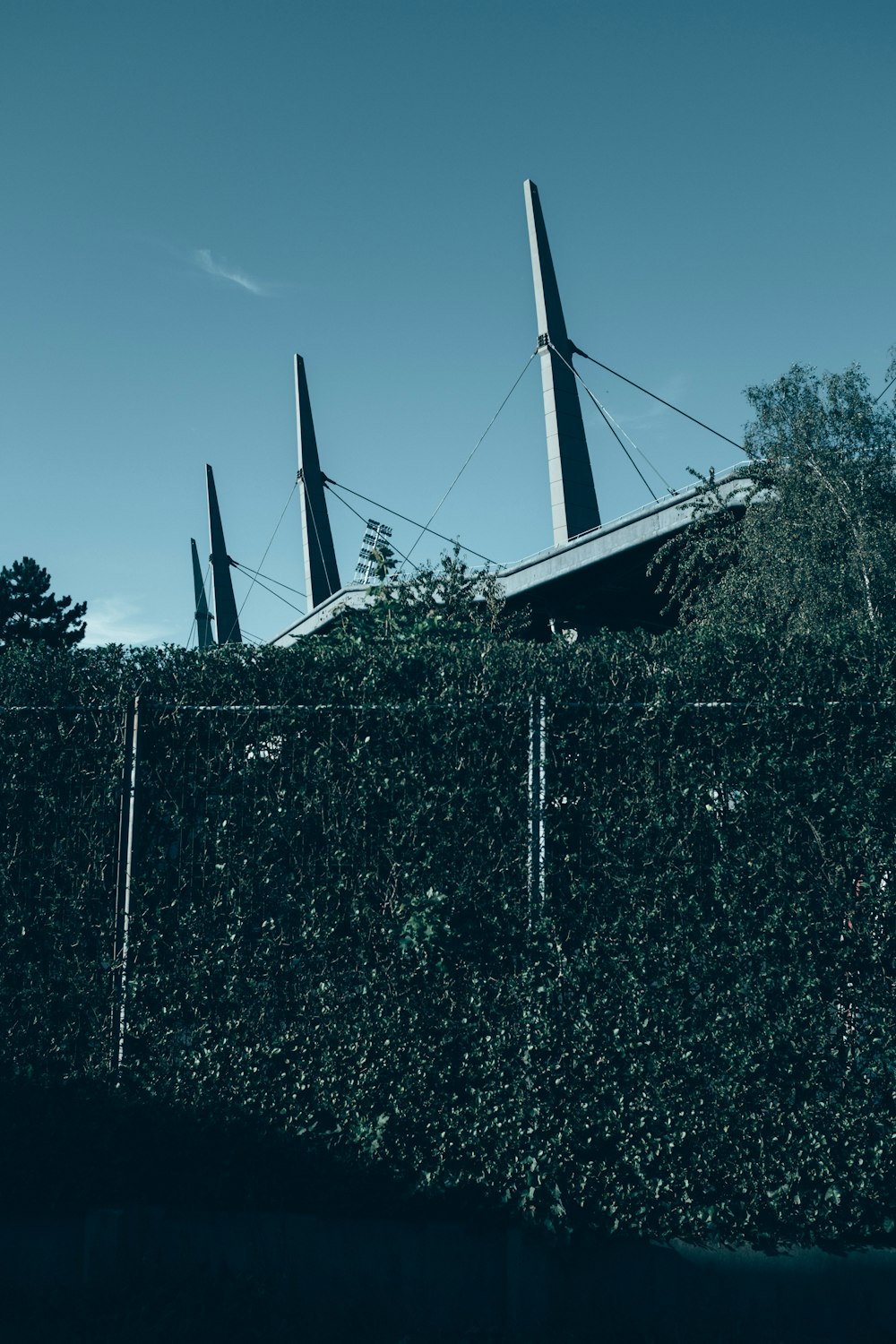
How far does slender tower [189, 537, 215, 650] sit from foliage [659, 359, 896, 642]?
1392 inches

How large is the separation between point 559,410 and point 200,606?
30.3 meters

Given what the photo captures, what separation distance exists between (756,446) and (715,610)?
3116mm

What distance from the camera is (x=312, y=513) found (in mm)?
34719

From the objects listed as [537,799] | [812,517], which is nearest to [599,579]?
[812,517]

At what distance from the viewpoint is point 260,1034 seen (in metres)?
5.42

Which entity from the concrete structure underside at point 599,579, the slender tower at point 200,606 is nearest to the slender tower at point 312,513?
the concrete structure underside at point 599,579

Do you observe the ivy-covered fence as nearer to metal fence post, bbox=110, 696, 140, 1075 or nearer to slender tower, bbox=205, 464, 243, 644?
metal fence post, bbox=110, 696, 140, 1075

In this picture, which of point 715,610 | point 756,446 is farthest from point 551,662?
point 756,446

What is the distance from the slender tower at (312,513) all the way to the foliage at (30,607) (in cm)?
1236

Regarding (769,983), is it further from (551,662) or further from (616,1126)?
(551,662)

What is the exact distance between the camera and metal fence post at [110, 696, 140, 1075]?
553 centimetres

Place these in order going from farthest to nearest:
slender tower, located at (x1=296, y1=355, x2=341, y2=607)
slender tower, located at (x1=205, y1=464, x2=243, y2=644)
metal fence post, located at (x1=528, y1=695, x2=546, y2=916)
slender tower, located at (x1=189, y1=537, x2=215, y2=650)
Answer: slender tower, located at (x1=189, y1=537, x2=215, y2=650)
slender tower, located at (x1=205, y1=464, x2=243, y2=644)
slender tower, located at (x1=296, y1=355, x2=341, y2=607)
metal fence post, located at (x1=528, y1=695, x2=546, y2=916)

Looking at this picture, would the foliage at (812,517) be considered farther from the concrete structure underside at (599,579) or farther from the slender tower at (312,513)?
the slender tower at (312,513)

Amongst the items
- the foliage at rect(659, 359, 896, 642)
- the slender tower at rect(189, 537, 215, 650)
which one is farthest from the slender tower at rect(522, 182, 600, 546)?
the slender tower at rect(189, 537, 215, 650)
